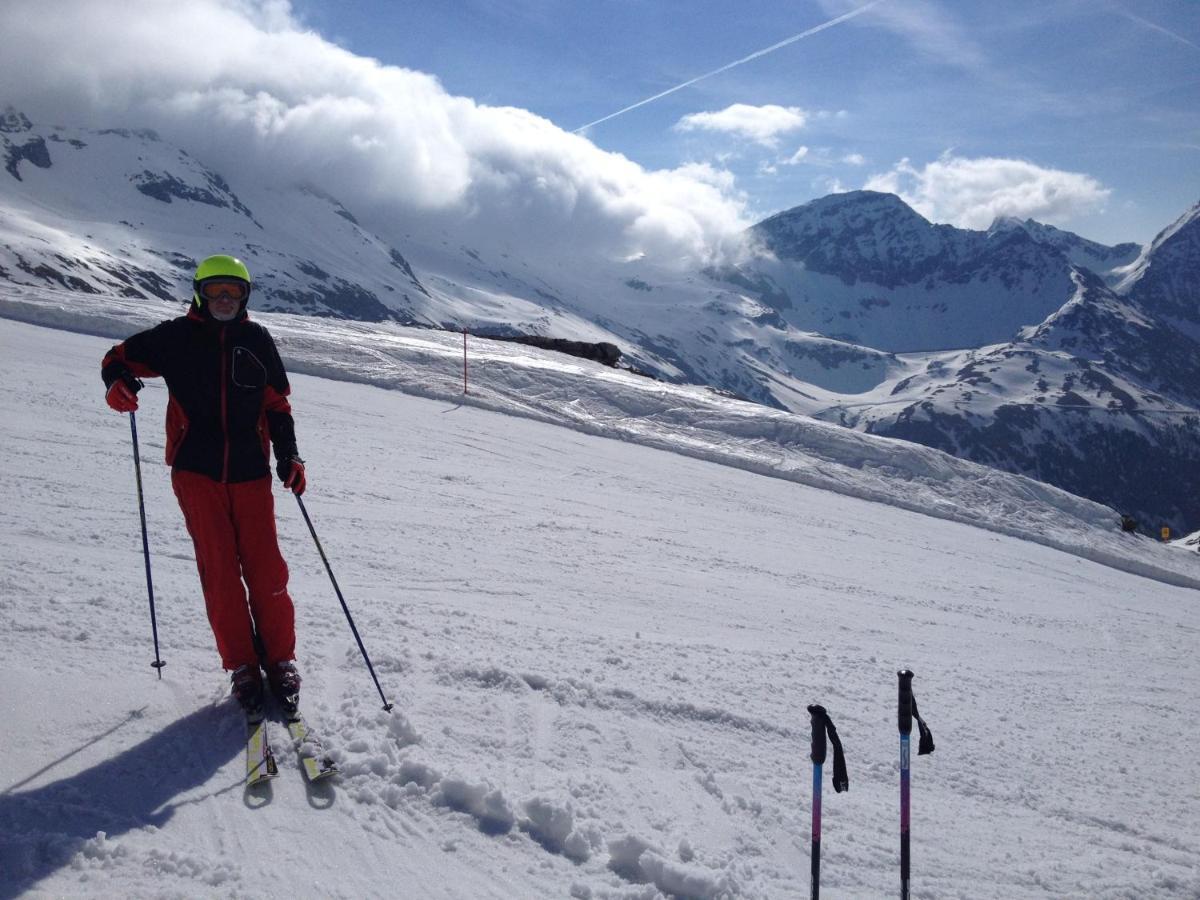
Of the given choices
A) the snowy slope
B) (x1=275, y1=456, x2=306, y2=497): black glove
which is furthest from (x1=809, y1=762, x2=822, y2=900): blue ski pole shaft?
(x1=275, y1=456, x2=306, y2=497): black glove

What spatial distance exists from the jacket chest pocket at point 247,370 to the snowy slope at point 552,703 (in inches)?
63.1

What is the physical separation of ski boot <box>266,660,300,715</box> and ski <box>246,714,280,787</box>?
14cm

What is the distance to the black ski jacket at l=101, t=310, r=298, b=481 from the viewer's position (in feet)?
13.3

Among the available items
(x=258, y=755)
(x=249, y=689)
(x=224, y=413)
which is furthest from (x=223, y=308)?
(x=258, y=755)

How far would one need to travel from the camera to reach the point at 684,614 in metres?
6.90

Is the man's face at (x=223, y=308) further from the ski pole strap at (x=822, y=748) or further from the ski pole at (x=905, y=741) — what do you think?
the ski pole at (x=905, y=741)

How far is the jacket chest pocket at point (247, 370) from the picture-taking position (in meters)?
4.12

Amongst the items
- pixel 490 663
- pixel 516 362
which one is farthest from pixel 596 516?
pixel 516 362

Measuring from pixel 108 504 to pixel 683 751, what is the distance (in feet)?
17.9

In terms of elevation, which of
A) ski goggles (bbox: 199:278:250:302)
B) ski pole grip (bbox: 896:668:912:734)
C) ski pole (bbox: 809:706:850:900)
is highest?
ski goggles (bbox: 199:278:250:302)

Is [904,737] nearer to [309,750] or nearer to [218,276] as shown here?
[309,750]

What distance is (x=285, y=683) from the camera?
4066 mm

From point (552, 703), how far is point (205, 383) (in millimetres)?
2557

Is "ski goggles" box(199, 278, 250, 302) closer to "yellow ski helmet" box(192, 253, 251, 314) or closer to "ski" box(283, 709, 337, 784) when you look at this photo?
"yellow ski helmet" box(192, 253, 251, 314)
